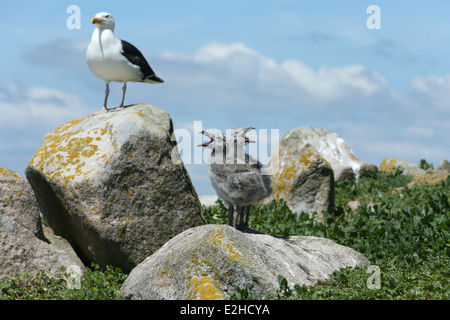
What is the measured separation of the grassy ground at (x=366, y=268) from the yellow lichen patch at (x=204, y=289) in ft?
0.92

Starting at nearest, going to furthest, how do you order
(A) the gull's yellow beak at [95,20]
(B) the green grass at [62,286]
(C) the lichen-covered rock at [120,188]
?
(B) the green grass at [62,286]
(C) the lichen-covered rock at [120,188]
(A) the gull's yellow beak at [95,20]

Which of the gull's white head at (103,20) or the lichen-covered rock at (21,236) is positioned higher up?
the gull's white head at (103,20)

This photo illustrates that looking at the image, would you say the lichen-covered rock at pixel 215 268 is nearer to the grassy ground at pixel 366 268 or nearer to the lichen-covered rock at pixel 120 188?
the grassy ground at pixel 366 268

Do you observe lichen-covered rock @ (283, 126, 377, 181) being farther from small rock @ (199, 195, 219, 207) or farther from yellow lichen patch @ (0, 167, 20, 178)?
yellow lichen patch @ (0, 167, 20, 178)

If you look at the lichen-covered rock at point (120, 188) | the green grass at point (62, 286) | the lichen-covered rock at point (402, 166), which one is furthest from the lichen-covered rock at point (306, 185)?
the lichen-covered rock at point (402, 166)

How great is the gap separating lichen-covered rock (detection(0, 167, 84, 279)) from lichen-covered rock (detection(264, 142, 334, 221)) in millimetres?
7207

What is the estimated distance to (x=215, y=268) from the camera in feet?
24.6

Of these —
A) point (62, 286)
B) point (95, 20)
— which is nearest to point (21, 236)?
point (62, 286)

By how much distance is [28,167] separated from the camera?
37.8 ft

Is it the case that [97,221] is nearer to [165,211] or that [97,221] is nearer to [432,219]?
[165,211]

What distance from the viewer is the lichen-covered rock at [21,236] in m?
10.2

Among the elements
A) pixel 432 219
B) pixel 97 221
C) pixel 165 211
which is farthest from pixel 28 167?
pixel 432 219

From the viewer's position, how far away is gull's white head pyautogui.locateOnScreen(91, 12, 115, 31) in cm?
1238
